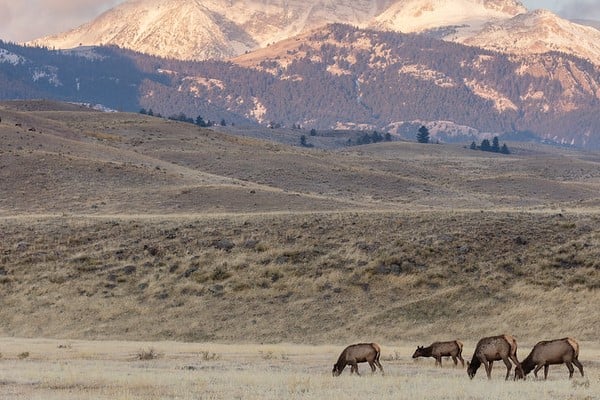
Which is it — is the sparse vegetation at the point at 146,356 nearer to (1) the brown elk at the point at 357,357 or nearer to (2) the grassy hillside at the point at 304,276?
(1) the brown elk at the point at 357,357

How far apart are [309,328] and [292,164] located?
93.4 meters

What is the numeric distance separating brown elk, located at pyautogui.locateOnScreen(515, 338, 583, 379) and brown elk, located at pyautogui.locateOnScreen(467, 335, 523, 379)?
0.49 metres

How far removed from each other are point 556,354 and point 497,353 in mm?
1581

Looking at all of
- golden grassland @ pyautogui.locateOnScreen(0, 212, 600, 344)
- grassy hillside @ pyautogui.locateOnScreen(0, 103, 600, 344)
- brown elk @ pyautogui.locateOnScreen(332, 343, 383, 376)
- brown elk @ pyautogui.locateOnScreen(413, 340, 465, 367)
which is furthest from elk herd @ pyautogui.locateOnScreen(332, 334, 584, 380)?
grassy hillside @ pyautogui.locateOnScreen(0, 103, 600, 344)

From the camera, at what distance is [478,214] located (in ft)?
→ 209

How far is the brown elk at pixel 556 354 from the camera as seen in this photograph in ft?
96.5

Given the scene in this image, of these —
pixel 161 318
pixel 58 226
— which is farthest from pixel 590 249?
pixel 58 226

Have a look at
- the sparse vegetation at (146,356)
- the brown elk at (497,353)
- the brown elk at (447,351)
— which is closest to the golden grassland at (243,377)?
the sparse vegetation at (146,356)

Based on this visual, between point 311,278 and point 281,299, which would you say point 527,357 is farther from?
point 311,278

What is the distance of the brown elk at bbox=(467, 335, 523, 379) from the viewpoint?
1165 inches

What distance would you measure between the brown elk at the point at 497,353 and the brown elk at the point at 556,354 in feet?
1.60

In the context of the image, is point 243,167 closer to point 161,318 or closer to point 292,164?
point 292,164

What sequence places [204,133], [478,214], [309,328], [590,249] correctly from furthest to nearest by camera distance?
[204,133], [478,214], [590,249], [309,328]

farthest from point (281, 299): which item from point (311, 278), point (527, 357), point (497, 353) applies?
point (497, 353)
